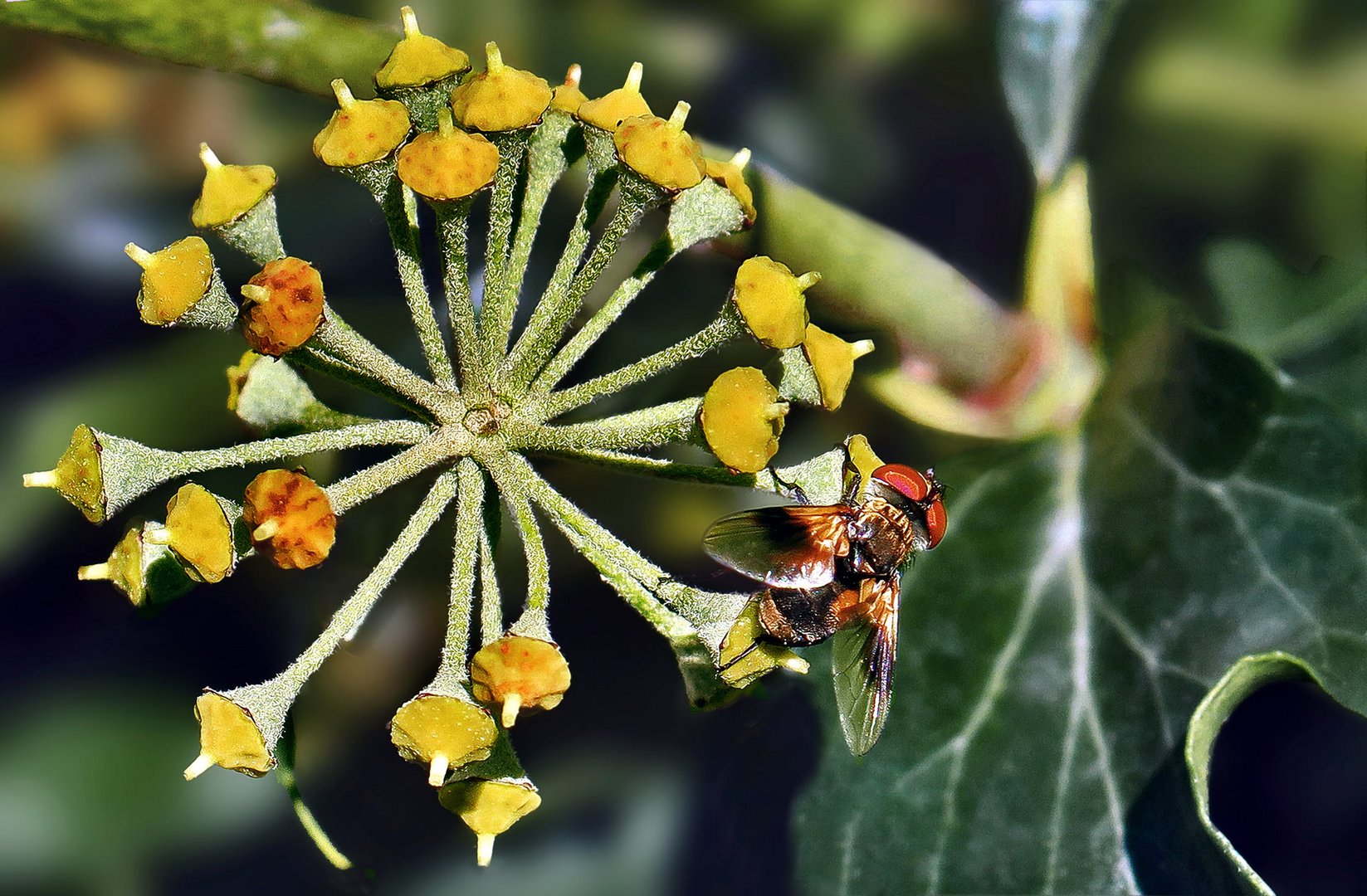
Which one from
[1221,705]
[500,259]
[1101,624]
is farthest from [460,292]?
[1101,624]

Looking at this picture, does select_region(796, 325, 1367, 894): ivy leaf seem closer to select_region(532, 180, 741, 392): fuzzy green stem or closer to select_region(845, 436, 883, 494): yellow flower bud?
select_region(845, 436, 883, 494): yellow flower bud

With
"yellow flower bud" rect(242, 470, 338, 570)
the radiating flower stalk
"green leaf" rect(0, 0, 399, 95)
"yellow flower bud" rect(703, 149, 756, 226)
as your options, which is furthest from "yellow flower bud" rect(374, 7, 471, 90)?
"yellow flower bud" rect(242, 470, 338, 570)

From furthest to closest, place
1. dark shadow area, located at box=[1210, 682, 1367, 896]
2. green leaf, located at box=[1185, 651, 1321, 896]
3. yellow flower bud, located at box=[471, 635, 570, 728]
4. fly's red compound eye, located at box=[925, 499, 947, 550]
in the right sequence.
→ dark shadow area, located at box=[1210, 682, 1367, 896] → fly's red compound eye, located at box=[925, 499, 947, 550] → green leaf, located at box=[1185, 651, 1321, 896] → yellow flower bud, located at box=[471, 635, 570, 728]

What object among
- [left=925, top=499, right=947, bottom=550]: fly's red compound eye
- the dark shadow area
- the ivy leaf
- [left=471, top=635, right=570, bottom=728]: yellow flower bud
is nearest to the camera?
[left=471, top=635, right=570, bottom=728]: yellow flower bud

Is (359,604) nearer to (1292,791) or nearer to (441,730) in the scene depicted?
(441,730)

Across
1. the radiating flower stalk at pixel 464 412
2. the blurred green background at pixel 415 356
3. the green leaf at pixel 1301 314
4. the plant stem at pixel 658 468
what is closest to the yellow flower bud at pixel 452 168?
the radiating flower stalk at pixel 464 412

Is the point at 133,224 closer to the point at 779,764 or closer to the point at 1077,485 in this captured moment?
the point at 779,764

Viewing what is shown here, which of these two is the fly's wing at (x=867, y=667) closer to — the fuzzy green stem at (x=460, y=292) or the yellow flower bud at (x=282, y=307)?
the fuzzy green stem at (x=460, y=292)
